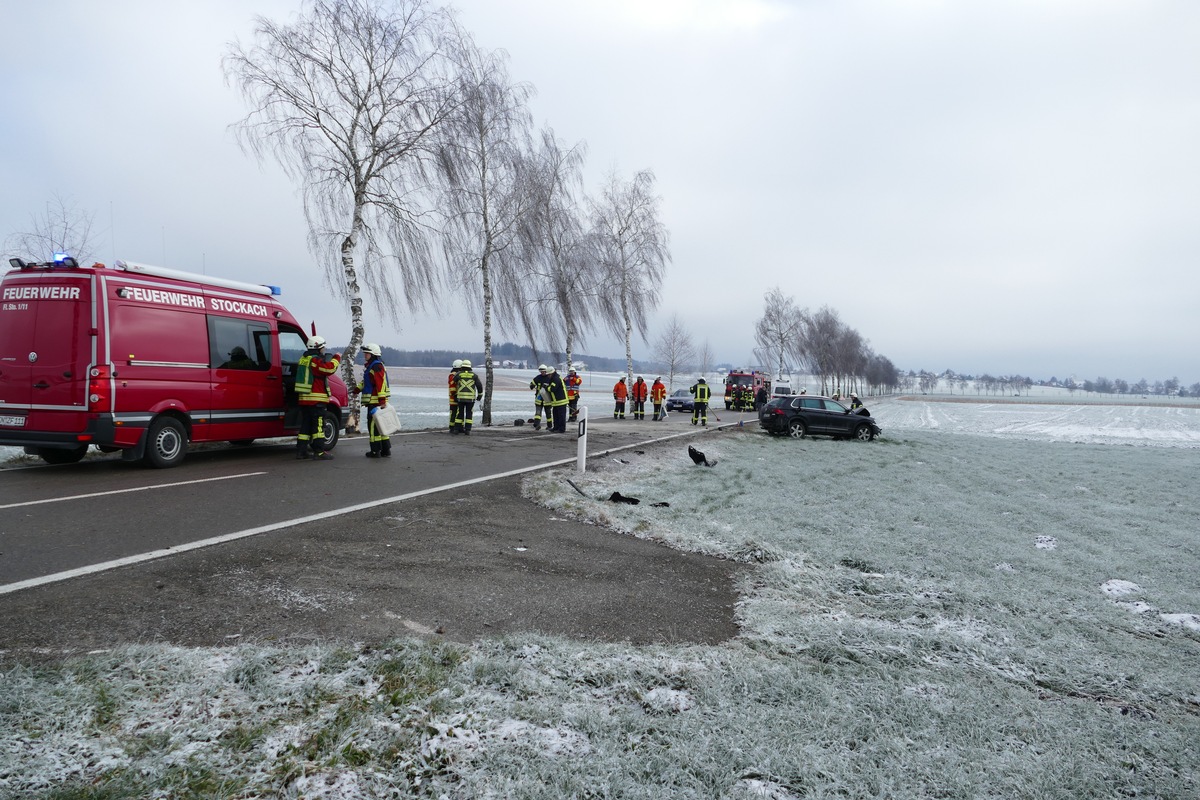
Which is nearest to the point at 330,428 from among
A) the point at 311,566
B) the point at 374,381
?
the point at 374,381

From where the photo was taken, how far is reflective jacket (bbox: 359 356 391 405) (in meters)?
10.8

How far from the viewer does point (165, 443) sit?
8898 millimetres

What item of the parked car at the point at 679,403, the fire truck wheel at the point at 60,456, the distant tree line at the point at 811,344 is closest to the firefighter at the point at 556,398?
the fire truck wheel at the point at 60,456

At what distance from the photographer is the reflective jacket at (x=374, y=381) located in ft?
35.4

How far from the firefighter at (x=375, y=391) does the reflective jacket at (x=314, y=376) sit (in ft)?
1.79

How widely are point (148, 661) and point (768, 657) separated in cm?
311

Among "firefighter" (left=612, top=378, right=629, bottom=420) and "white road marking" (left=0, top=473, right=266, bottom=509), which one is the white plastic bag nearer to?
"white road marking" (left=0, top=473, right=266, bottom=509)

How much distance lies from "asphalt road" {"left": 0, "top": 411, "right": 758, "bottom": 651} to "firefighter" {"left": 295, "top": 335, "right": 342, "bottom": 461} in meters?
1.87

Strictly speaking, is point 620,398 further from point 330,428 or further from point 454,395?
point 330,428

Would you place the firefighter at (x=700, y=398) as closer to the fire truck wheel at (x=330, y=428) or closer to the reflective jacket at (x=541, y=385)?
the reflective jacket at (x=541, y=385)

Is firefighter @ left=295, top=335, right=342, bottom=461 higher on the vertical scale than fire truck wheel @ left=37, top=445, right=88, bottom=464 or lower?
higher

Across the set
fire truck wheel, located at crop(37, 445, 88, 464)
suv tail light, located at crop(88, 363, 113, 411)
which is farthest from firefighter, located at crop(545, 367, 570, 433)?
suv tail light, located at crop(88, 363, 113, 411)

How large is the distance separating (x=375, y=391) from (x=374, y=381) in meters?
0.18

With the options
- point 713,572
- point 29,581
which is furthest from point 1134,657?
Result: point 29,581
